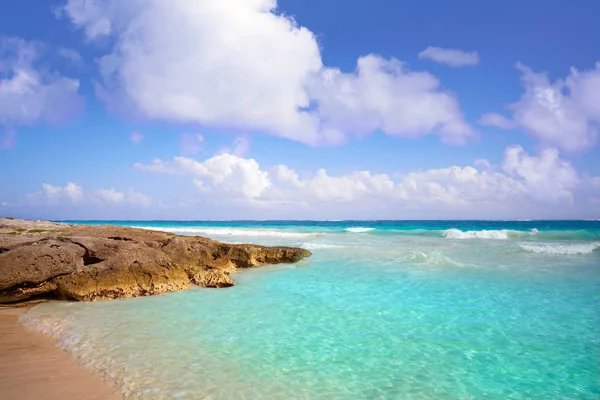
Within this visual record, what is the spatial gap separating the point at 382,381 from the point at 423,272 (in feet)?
32.7

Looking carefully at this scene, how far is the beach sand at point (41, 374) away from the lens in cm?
476

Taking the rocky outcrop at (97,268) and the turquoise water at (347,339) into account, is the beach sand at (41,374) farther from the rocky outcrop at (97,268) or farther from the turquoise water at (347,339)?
the rocky outcrop at (97,268)

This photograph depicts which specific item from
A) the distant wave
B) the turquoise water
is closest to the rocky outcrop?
the turquoise water

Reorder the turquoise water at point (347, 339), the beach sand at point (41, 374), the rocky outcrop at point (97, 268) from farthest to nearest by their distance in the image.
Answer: the rocky outcrop at point (97, 268), the turquoise water at point (347, 339), the beach sand at point (41, 374)

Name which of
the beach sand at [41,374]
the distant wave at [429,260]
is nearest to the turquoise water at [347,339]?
the beach sand at [41,374]

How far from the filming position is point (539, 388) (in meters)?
5.21

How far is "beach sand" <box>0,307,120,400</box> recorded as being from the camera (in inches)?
187

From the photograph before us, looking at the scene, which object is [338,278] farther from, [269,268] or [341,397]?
[341,397]

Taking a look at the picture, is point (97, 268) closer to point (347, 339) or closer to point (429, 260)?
point (347, 339)

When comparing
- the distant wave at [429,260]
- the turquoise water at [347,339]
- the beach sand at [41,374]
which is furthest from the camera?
the distant wave at [429,260]

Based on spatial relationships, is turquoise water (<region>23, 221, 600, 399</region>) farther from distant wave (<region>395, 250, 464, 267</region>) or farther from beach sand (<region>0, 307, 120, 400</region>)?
distant wave (<region>395, 250, 464, 267</region>)

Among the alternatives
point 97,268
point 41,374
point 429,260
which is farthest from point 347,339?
point 429,260

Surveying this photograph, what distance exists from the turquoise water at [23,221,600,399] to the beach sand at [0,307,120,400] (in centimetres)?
24

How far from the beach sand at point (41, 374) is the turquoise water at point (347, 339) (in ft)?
0.77
